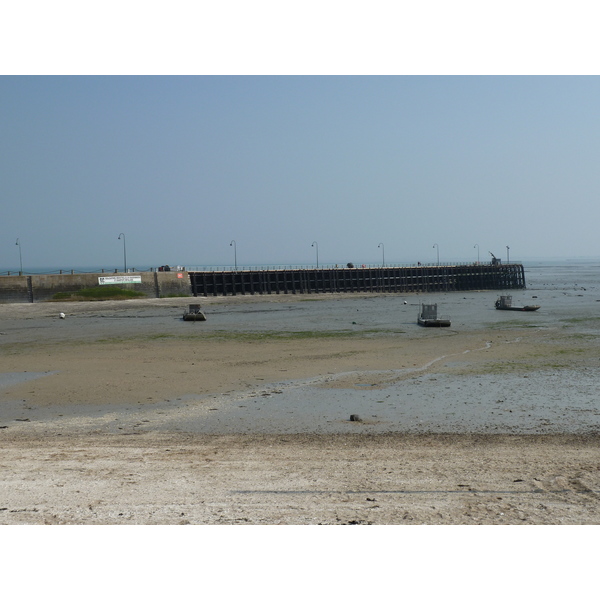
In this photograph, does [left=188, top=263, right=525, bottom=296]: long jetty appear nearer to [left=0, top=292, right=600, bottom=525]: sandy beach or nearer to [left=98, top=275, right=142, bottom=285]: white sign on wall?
[left=98, top=275, right=142, bottom=285]: white sign on wall

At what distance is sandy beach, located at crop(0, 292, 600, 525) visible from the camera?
27.3 ft

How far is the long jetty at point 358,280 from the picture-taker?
89.6m

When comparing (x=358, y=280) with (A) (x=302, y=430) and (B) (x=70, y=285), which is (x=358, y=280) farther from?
(A) (x=302, y=430)

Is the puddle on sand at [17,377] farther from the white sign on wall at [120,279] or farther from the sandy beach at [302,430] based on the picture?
the white sign on wall at [120,279]

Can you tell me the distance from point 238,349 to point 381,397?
13.5 metres

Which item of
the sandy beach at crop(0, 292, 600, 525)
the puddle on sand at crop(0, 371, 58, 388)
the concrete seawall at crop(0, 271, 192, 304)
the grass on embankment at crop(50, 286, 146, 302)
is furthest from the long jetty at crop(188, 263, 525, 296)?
the puddle on sand at crop(0, 371, 58, 388)

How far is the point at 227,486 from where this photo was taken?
924 cm

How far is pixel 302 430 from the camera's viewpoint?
14.8 meters

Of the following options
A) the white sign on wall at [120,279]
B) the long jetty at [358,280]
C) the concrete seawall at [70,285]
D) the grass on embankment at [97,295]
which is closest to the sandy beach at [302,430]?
the concrete seawall at [70,285]

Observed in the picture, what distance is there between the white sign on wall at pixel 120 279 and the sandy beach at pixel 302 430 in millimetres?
41671

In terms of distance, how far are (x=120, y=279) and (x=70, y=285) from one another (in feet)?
20.9

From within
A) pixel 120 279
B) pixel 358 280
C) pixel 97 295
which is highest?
pixel 120 279

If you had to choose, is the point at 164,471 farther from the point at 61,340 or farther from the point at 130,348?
the point at 61,340

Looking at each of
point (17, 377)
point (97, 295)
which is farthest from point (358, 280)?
point (17, 377)
